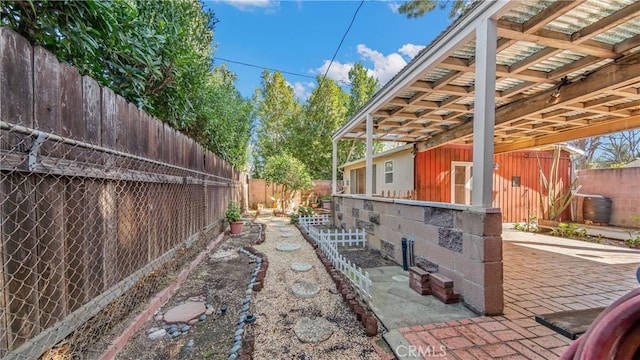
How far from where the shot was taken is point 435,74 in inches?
146

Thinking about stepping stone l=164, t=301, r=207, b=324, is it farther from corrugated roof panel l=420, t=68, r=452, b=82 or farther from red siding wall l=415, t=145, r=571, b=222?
Result: red siding wall l=415, t=145, r=571, b=222

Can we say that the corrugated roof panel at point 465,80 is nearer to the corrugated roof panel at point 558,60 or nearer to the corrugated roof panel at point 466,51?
→ the corrugated roof panel at point 466,51

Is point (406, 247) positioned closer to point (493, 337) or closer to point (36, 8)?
point (493, 337)

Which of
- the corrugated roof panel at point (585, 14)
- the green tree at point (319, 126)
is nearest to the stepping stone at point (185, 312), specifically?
the corrugated roof panel at point (585, 14)

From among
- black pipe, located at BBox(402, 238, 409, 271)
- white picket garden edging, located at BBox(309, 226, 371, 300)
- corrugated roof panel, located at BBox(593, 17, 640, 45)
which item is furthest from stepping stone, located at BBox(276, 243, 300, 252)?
corrugated roof panel, located at BBox(593, 17, 640, 45)

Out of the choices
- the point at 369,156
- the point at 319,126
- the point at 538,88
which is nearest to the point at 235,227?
the point at 369,156

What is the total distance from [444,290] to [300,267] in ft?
6.59

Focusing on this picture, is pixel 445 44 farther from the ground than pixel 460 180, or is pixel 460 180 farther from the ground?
pixel 445 44

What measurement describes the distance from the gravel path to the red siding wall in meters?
5.13

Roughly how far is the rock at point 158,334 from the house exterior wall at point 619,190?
10709 mm

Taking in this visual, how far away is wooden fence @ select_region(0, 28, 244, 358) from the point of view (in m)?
1.29

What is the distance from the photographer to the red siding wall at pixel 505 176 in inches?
303

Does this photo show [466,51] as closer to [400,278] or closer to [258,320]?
[400,278]

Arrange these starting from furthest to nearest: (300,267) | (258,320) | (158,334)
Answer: (300,267), (258,320), (158,334)
